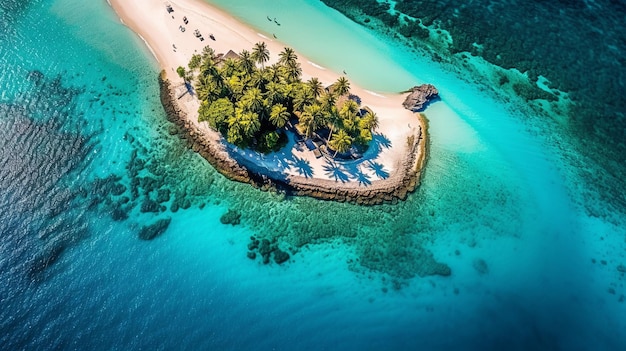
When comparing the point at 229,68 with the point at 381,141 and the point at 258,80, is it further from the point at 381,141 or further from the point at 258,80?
the point at 381,141

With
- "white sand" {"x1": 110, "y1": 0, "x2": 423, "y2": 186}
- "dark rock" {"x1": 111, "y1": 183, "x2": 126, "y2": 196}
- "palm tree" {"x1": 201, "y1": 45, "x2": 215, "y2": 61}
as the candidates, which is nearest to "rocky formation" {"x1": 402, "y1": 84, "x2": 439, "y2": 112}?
"white sand" {"x1": 110, "y1": 0, "x2": 423, "y2": 186}

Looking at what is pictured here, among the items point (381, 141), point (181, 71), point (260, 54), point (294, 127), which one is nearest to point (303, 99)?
point (294, 127)

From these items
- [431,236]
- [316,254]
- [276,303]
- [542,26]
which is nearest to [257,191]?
[316,254]

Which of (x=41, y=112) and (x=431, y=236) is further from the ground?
(x=41, y=112)

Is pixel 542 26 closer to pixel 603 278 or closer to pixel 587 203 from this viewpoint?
pixel 587 203

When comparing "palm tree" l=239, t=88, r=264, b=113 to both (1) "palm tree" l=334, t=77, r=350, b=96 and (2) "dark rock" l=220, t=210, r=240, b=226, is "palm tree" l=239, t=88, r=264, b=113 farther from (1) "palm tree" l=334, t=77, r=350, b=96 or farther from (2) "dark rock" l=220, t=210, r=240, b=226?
(2) "dark rock" l=220, t=210, r=240, b=226

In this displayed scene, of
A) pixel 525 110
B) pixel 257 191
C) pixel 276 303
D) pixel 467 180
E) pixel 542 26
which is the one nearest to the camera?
pixel 276 303

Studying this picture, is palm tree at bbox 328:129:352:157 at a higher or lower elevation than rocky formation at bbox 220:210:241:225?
higher
